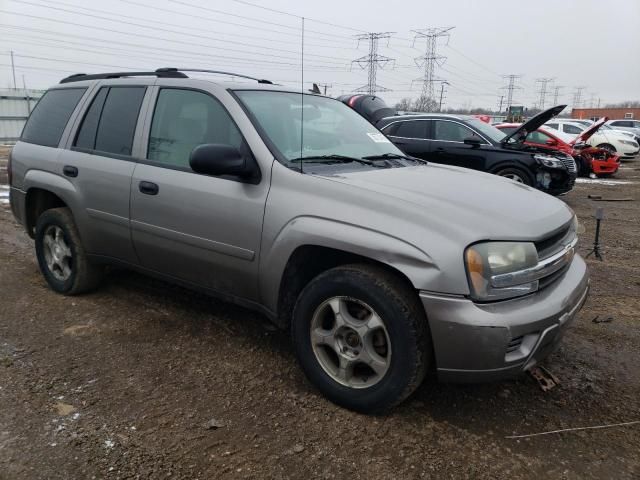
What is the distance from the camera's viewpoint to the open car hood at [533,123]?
831 centimetres

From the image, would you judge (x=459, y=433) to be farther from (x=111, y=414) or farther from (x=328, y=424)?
(x=111, y=414)

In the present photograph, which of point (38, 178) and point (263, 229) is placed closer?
point (263, 229)

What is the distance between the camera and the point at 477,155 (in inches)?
371

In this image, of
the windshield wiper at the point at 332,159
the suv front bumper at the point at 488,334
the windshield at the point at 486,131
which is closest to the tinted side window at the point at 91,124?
the windshield wiper at the point at 332,159

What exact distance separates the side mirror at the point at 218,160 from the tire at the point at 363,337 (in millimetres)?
795

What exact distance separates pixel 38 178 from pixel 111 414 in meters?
2.46

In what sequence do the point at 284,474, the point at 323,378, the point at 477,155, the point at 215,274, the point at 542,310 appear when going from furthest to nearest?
the point at 477,155 < the point at 215,274 < the point at 323,378 < the point at 542,310 < the point at 284,474

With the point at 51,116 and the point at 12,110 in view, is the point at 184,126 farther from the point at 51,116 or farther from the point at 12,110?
the point at 12,110

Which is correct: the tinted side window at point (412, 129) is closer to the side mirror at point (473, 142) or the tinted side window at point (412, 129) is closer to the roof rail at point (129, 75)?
the side mirror at point (473, 142)

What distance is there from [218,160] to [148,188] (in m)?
0.84

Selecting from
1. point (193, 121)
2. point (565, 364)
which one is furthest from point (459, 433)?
point (193, 121)

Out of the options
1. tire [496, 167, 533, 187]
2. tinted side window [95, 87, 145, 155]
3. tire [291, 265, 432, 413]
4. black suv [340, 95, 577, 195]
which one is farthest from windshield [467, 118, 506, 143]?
tire [291, 265, 432, 413]

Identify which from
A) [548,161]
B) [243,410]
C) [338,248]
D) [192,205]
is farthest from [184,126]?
[548,161]

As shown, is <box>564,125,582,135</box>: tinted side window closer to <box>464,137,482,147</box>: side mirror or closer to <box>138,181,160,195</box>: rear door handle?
<box>464,137,482,147</box>: side mirror
